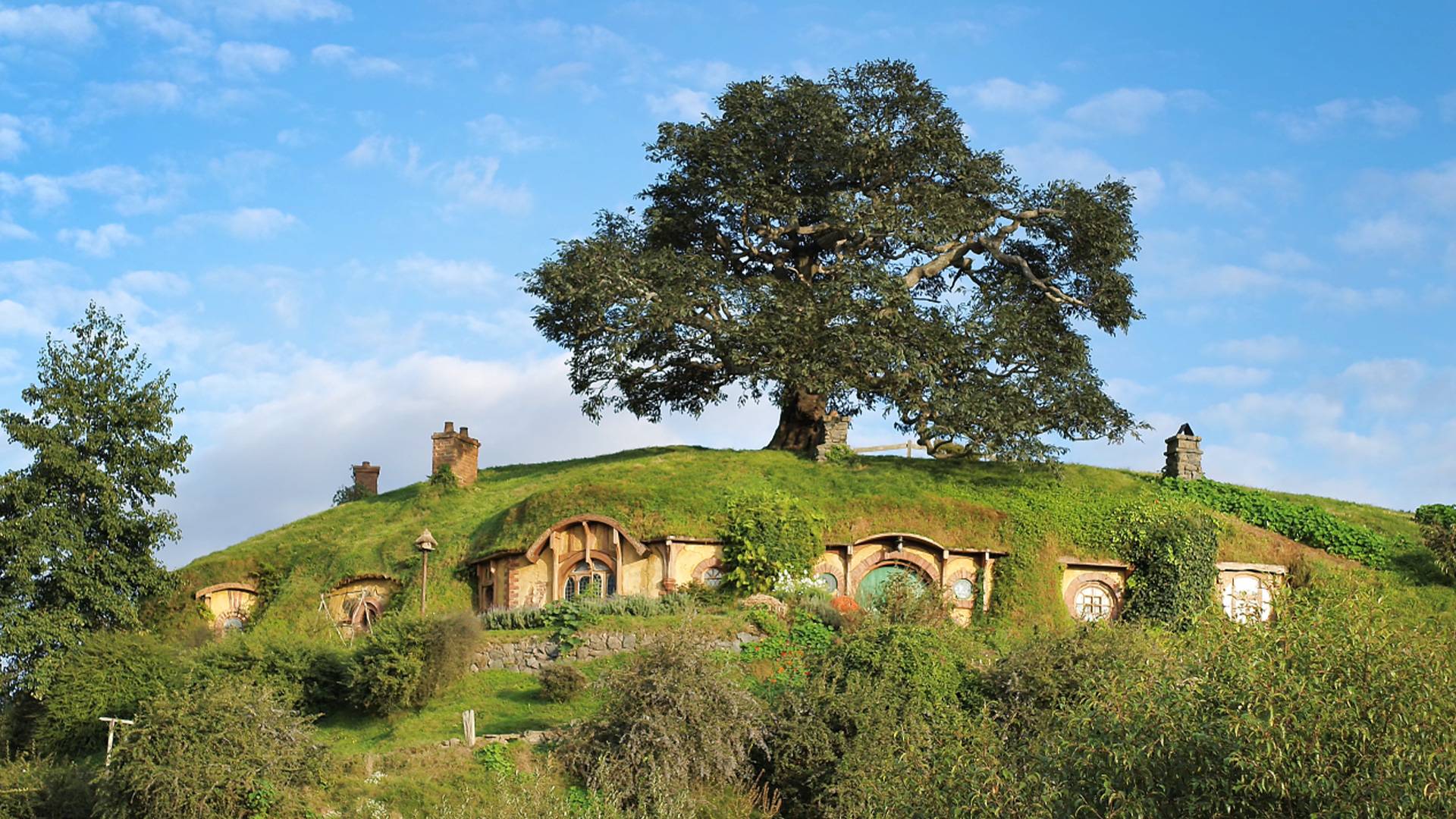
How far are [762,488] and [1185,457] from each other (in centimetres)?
1352

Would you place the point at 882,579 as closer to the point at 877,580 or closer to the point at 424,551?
the point at 877,580

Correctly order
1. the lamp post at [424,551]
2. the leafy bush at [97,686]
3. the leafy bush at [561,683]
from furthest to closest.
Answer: the lamp post at [424,551], the leafy bush at [97,686], the leafy bush at [561,683]

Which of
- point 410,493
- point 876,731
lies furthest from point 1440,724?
point 410,493

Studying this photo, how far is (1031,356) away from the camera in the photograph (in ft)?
146

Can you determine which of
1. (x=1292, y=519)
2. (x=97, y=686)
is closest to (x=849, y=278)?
(x=1292, y=519)

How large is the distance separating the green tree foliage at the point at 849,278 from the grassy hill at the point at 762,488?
6.84ft

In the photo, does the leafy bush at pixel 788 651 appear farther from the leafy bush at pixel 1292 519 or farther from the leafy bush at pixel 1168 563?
the leafy bush at pixel 1292 519

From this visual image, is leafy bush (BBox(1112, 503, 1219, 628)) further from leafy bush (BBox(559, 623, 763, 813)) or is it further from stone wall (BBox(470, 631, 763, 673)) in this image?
leafy bush (BBox(559, 623, 763, 813))

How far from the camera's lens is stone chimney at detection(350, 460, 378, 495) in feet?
167

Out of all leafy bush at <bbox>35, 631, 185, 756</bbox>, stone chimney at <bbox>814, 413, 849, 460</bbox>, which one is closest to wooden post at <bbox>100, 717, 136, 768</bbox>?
leafy bush at <bbox>35, 631, 185, 756</bbox>

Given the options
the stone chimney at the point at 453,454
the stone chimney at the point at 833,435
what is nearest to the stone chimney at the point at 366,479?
the stone chimney at the point at 453,454

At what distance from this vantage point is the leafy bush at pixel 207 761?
25.3 meters

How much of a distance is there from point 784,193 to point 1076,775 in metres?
31.6

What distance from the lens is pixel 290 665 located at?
3172 centimetres
